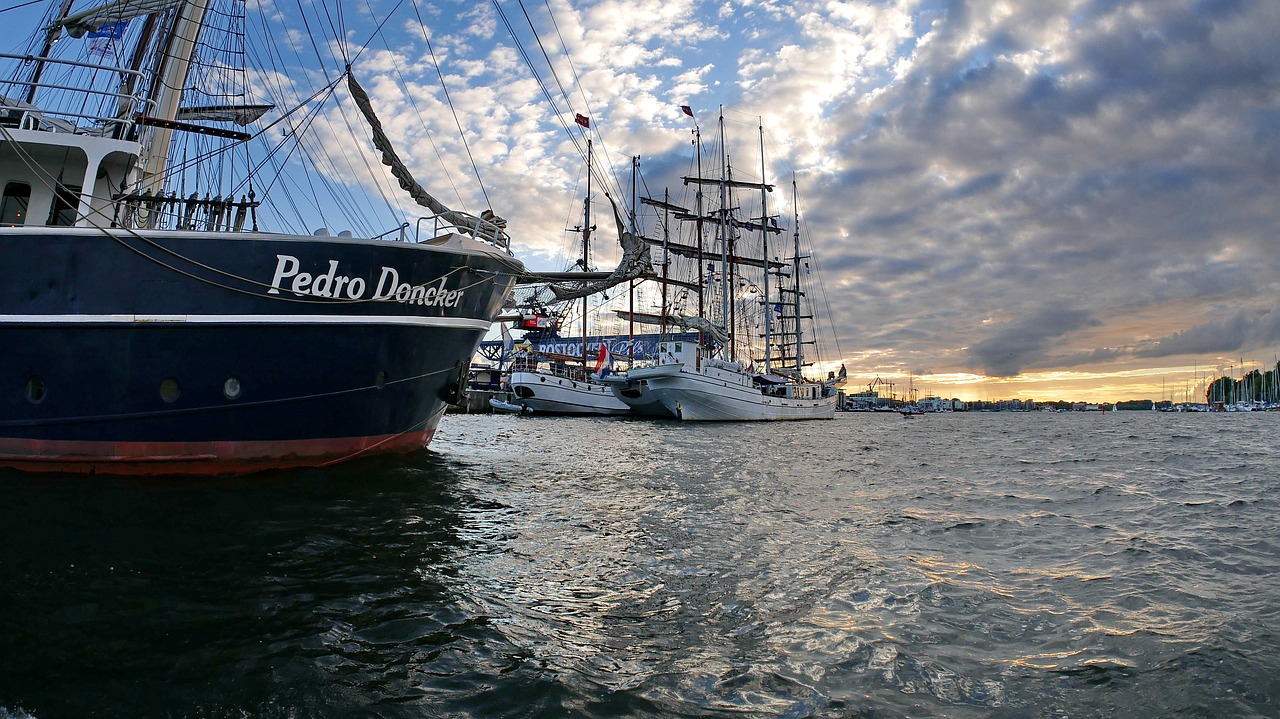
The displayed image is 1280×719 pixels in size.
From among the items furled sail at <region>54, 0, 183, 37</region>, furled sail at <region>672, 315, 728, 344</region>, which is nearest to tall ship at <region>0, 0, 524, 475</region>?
furled sail at <region>54, 0, 183, 37</region>

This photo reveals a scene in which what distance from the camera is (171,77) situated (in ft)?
41.9

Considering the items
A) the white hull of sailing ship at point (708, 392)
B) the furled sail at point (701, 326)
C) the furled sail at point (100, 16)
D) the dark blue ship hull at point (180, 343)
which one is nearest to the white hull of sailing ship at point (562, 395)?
the white hull of sailing ship at point (708, 392)

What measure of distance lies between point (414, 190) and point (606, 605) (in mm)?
10732

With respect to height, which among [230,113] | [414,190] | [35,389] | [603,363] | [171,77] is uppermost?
[230,113]

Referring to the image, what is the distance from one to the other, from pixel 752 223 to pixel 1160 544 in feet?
183

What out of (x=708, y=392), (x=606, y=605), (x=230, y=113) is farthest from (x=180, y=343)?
(x=708, y=392)

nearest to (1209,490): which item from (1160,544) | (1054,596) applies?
(1160,544)

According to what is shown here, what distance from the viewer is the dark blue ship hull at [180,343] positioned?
8.44 metres

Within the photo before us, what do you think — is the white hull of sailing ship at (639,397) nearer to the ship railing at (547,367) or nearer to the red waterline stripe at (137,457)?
the ship railing at (547,367)

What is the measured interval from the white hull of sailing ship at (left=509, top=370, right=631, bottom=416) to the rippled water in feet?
122

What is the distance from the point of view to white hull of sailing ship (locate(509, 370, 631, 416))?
46.3 meters

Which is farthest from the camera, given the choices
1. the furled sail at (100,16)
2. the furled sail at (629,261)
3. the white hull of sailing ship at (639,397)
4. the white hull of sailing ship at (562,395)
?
the white hull of sailing ship at (562,395)

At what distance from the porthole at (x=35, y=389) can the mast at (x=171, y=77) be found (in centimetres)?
517

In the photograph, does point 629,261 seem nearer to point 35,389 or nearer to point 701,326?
point 35,389
